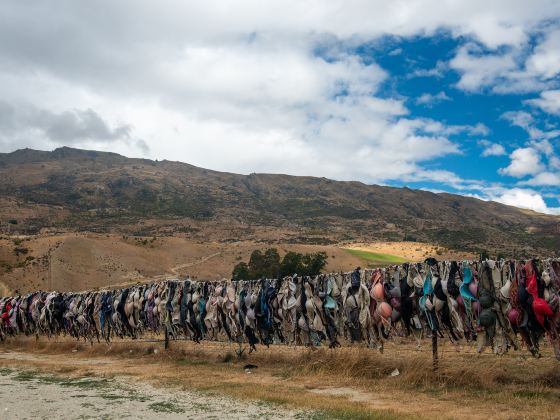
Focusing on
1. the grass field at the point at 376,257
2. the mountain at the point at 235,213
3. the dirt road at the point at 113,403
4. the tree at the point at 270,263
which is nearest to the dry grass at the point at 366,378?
the dirt road at the point at 113,403

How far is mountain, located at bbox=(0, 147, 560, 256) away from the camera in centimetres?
10394

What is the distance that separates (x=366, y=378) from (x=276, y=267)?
41051 millimetres

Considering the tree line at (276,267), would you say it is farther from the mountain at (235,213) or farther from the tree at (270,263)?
the mountain at (235,213)

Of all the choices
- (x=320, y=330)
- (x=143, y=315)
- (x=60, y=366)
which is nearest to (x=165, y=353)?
(x=143, y=315)

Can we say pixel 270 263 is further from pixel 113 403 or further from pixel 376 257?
pixel 113 403

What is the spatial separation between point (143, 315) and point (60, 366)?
10.4 feet

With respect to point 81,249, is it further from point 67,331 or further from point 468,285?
point 468,285

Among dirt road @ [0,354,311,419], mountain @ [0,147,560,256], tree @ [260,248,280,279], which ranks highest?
mountain @ [0,147,560,256]

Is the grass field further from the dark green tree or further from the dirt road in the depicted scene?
the dirt road

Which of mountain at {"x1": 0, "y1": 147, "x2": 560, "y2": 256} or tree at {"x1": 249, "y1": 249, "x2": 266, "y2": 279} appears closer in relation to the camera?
tree at {"x1": 249, "y1": 249, "x2": 266, "y2": 279}

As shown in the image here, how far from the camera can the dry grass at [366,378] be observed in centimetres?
759

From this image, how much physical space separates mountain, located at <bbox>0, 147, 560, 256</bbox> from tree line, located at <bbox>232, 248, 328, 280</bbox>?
123 ft

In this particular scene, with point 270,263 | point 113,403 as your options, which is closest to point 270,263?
point 270,263

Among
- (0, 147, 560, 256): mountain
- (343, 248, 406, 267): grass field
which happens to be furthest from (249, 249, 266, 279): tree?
(0, 147, 560, 256): mountain
